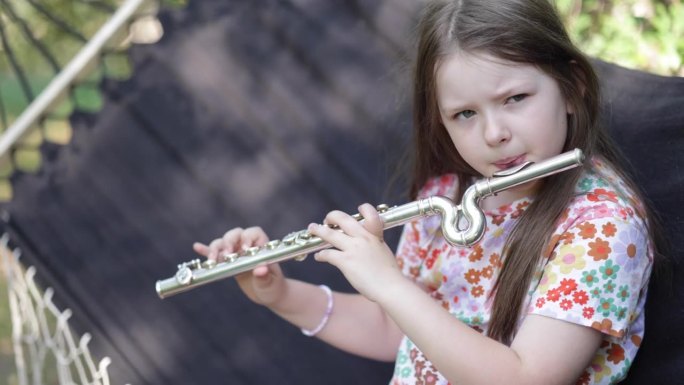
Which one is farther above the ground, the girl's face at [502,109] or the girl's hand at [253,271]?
the girl's hand at [253,271]

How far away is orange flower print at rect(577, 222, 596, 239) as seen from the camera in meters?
1.11

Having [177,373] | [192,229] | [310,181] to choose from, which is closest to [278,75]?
[310,181]

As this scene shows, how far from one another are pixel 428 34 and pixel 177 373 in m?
0.92

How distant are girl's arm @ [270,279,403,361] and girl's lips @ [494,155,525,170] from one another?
44 cm

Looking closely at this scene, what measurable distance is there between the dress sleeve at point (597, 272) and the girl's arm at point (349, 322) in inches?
16.9

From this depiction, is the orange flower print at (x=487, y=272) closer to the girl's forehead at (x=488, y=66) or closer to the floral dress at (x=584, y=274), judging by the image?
the floral dress at (x=584, y=274)

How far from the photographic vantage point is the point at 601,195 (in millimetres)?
1150

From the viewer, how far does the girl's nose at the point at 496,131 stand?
1.12m

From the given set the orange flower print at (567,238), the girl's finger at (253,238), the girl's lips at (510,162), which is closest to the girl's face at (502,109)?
the girl's lips at (510,162)

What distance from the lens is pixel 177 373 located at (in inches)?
70.7

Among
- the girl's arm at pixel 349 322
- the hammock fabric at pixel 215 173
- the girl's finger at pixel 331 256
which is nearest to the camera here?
the girl's finger at pixel 331 256

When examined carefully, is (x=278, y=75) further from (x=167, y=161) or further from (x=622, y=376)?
(x=622, y=376)

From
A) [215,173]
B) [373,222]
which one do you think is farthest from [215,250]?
[215,173]

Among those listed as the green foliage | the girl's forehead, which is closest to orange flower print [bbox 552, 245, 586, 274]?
the girl's forehead
